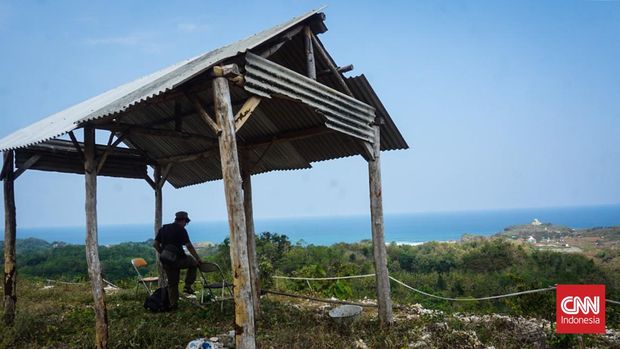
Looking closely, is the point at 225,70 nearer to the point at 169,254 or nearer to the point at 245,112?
the point at 245,112

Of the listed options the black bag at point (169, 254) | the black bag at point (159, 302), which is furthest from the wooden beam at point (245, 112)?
the black bag at point (159, 302)

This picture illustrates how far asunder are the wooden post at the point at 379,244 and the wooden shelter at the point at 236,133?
0.06ft

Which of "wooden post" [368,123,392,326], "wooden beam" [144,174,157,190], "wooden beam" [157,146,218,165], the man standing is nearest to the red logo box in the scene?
"wooden post" [368,123,392,326]

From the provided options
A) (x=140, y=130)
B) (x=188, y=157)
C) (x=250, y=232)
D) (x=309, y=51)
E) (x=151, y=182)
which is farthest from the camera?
(x=151, y=182)

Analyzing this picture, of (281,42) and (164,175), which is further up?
(281,42)

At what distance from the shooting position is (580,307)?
5.46 metres

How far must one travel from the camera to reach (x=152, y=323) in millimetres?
7281

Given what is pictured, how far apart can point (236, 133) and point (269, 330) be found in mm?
3456

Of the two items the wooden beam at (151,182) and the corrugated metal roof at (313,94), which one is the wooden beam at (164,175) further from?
the corrugated metal roof at (313,94)

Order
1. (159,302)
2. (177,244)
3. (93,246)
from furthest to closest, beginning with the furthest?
1. (159,302)
2. (177,244)
3. (93,246)

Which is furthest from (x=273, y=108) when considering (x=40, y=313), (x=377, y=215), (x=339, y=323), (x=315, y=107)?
(x=40, y=313)

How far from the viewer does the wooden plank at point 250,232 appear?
847cm

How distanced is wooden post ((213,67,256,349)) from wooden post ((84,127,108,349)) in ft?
7.58

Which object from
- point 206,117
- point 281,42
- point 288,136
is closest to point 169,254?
point 288,136
